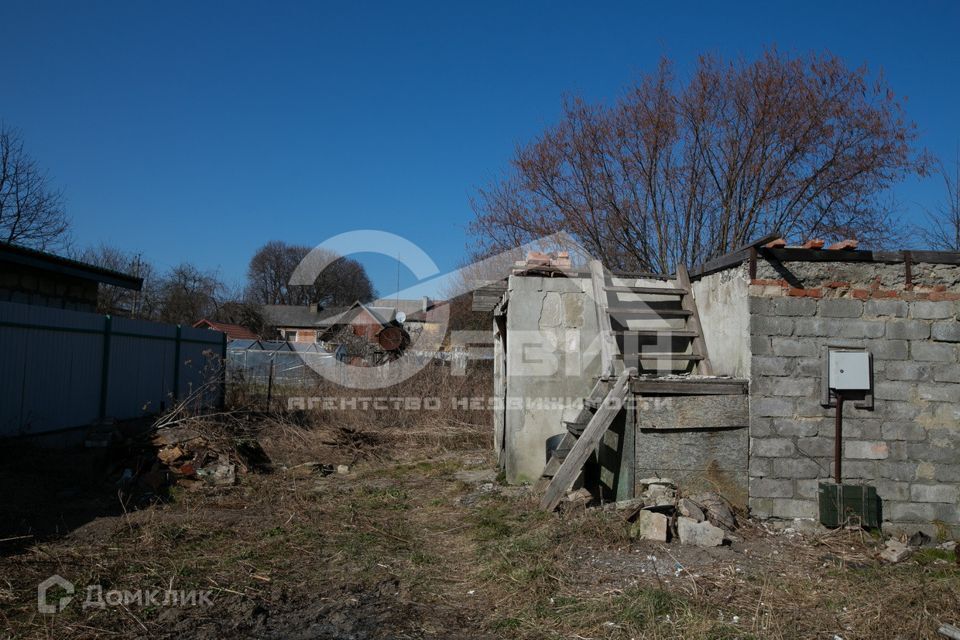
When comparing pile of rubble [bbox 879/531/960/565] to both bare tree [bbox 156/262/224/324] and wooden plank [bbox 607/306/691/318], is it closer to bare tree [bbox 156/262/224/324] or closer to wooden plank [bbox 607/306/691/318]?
wooden plank [bbox 607/306/691/318]

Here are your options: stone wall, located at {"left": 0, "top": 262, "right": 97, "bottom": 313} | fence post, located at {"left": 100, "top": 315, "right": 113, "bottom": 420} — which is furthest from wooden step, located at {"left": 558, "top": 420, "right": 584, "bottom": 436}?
stone wall, located at {"left": 0, "top": 262, "right": 97, "bottom": 313}

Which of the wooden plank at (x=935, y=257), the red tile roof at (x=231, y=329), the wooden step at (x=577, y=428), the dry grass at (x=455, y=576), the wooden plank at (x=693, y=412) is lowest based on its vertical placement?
the dry grass at (x=455, y=576)

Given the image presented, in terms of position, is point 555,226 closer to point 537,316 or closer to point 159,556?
Answer: point 537,316

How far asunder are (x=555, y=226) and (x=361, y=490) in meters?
9.64

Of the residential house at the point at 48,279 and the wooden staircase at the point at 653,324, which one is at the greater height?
the residential house at the point at 48,279

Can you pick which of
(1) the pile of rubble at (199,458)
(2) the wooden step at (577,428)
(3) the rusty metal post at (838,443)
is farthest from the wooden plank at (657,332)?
(1) the pile of rubble at (199,458)

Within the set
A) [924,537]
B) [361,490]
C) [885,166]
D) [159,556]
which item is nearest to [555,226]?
[885,166]

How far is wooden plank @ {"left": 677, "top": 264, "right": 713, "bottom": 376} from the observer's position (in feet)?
23.2

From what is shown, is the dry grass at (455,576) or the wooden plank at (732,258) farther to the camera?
the wooden plank at (732,258)

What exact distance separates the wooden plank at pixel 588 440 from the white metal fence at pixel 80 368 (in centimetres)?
689

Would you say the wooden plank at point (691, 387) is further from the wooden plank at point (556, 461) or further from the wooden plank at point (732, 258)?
the wooden plank at point (732, 258)

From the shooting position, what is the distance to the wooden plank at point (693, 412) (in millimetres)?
6227

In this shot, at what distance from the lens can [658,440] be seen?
6316 mm

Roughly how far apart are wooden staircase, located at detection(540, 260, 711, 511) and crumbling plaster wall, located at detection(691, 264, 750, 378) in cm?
13
